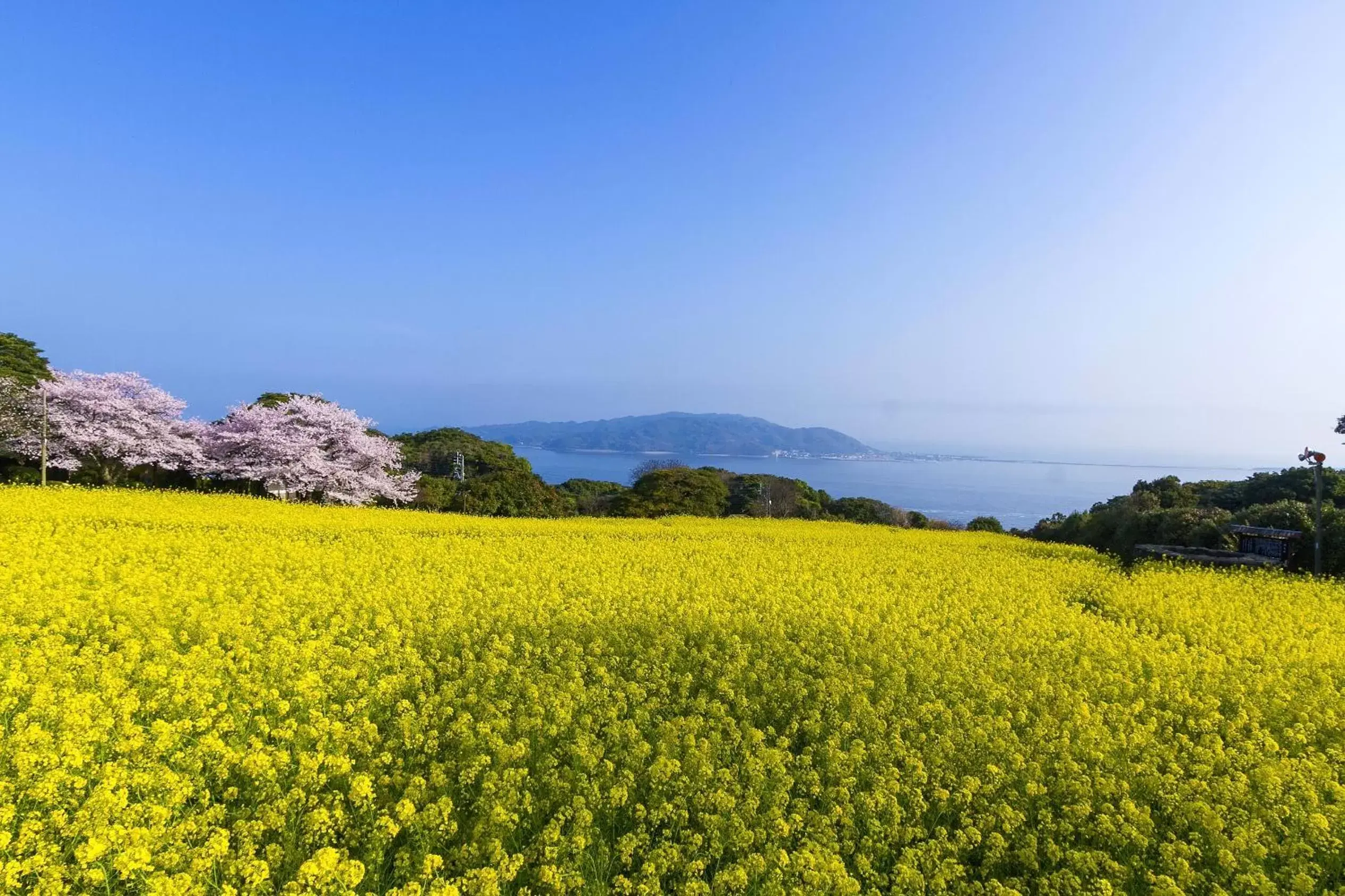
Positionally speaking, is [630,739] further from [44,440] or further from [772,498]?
[772,498]

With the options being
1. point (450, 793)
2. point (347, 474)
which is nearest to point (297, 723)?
point (450, 793)

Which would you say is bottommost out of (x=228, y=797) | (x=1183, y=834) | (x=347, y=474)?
(x=1183, y=834)

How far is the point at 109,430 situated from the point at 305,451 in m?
6.76

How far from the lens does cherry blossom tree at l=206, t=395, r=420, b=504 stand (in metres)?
25.2

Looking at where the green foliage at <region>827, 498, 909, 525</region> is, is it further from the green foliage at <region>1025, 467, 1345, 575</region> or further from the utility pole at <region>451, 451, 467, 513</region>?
the utility pole at <region>451, 451, 467, 513</region>

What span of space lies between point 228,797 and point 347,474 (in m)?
24.7

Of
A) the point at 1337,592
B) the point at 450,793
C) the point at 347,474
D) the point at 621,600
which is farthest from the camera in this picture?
the point at 347,474

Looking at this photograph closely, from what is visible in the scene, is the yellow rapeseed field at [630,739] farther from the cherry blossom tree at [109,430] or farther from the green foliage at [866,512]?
the green foliage at [866,512]

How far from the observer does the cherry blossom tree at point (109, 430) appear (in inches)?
964

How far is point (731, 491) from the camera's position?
46.2m

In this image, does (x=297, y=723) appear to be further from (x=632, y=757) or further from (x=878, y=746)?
(x=878, y=746)

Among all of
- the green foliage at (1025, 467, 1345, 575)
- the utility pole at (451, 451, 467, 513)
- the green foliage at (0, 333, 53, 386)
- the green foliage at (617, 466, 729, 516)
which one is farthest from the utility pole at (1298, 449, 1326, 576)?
the green foliage at (0, 333, 53, 386)

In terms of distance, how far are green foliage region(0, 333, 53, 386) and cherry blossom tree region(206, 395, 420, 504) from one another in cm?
1224

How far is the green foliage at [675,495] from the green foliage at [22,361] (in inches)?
1080
